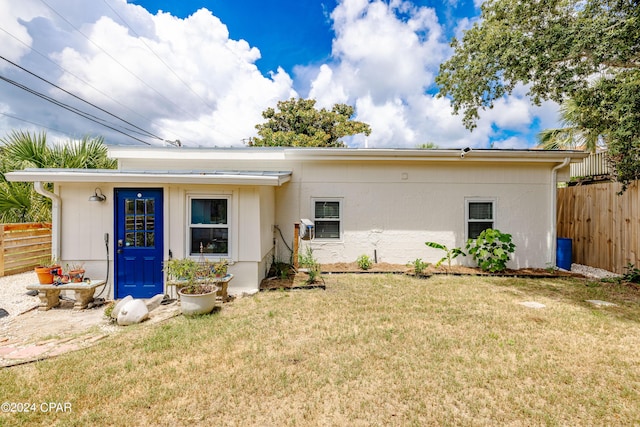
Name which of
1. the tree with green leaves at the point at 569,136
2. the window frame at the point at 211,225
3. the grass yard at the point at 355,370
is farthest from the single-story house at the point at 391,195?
the tree with green leaves at the point at 569,136

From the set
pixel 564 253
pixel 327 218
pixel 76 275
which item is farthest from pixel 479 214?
pixel 76 275

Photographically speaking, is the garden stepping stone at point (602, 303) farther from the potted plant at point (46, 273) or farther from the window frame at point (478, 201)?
the potted plant at point (46, 273)

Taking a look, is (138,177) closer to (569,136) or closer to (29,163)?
(29,163)

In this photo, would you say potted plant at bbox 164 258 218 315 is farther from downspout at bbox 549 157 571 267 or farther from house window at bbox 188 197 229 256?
downspout at bbox 549 157 571 267

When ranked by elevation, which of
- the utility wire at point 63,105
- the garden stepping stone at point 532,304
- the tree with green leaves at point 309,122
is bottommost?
the garden stepping stone at point 532,304

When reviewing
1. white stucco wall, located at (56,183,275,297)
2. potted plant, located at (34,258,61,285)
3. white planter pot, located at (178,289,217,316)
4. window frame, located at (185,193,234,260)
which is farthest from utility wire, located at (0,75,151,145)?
white planter pot, located at (178,289,217,316)

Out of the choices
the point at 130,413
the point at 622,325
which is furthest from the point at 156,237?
the point at 622,325

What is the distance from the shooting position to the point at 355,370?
3.12 metres

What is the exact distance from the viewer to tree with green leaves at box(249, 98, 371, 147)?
21266mm

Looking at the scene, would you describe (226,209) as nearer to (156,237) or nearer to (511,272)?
(156,237)

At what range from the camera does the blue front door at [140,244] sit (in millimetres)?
5680

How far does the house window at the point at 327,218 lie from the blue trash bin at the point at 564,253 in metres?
6.16

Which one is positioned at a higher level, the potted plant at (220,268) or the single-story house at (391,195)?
the single-story house at (391,195)

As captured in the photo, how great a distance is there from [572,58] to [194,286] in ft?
29.2
